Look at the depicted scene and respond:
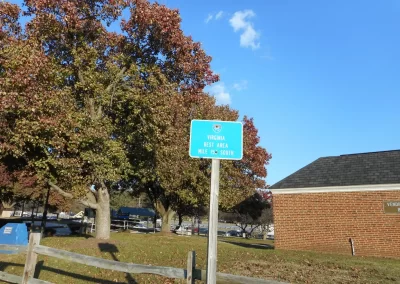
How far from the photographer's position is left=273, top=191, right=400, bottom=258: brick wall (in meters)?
19.5

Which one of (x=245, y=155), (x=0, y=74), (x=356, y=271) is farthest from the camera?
(x=245, y=155)

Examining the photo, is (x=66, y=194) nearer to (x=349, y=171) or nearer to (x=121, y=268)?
(x=121, y=268)

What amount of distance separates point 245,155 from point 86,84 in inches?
760

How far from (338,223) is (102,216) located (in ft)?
44.6

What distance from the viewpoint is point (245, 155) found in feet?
108

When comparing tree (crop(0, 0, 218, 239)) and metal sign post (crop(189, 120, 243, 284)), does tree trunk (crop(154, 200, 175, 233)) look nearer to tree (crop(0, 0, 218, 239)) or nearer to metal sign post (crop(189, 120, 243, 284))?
tree (crop(0, 0, 218, 239))

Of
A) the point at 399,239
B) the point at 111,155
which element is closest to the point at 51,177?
the point at 111,155

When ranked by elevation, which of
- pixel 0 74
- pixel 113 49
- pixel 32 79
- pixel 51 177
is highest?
pixel 113 49

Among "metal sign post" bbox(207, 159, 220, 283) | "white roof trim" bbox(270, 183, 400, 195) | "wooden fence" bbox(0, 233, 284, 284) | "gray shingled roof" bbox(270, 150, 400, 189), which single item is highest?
"gray shingled roof" bbox(270, 150, 400, 189)

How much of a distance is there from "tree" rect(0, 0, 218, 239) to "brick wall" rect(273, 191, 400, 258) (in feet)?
32.0

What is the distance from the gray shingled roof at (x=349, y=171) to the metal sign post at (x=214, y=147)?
18.0 meters

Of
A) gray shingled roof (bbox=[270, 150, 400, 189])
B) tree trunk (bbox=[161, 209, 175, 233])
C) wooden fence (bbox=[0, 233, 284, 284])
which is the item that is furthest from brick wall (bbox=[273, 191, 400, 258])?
wooden fence (bbox=[0, 233, 284, 284])

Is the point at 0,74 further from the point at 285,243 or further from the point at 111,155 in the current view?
the point at 285,243

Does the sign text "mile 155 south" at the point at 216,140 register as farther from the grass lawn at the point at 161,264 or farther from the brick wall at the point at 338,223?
the brick wall at the point at 338,223
